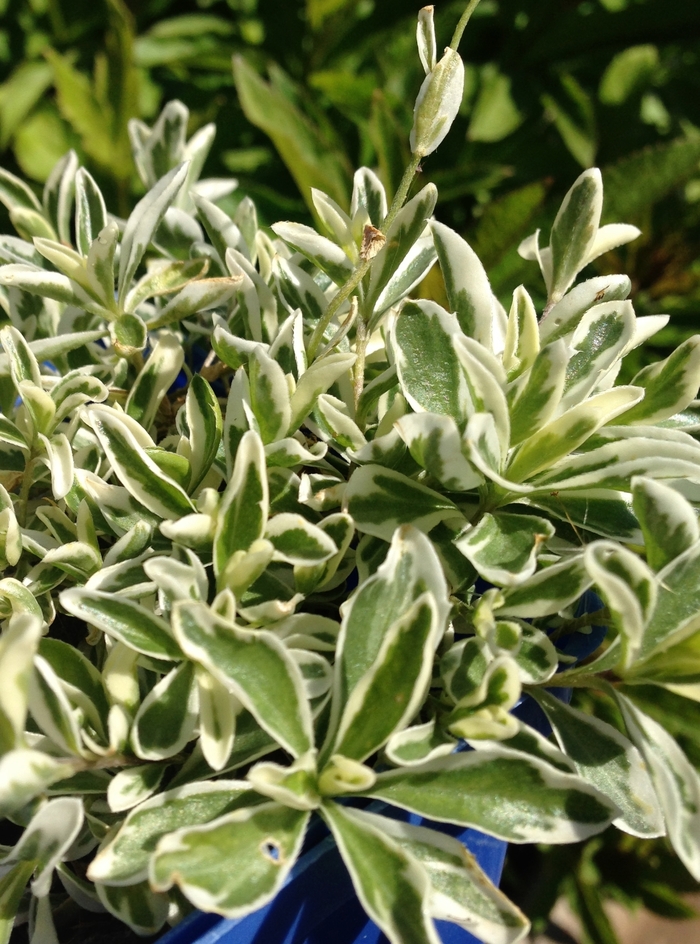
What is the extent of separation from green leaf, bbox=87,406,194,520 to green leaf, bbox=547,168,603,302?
27cm

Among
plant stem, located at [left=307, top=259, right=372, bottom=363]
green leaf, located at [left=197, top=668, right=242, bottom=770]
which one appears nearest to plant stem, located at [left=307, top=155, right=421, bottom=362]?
plant stem, located at [left=307, top=259, right=372, bottom=363]

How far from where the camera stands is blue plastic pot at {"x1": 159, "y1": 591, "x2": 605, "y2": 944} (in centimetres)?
40

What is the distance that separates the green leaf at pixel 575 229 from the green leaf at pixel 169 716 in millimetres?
331

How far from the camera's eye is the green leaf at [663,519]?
15.7 inches

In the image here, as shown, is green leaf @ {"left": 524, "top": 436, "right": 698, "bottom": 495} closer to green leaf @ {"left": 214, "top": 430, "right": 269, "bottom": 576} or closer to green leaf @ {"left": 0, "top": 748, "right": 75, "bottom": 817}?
green leaf @ {"left": 214, "top": 430, "right": 269, "bottom": 576}

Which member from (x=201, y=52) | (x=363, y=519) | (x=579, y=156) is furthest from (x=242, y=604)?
(x=201, y=52)

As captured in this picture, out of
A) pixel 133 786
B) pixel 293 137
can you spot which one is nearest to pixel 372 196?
pixel 133 786

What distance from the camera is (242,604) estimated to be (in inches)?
→ 17.9

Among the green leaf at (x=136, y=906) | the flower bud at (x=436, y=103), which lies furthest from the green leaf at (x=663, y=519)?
the green leaf at (x=136, y=906)

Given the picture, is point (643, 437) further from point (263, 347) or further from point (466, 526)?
point (263, 347)

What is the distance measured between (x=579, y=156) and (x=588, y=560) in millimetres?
1032

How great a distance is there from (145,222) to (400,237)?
0.18 metres

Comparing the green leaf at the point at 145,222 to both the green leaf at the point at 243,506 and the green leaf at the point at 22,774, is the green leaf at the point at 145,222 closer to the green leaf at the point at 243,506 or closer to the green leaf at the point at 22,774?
the green leaf at the point at 243,506

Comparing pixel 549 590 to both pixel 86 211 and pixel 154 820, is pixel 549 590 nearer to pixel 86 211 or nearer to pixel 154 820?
pixel 154 820
